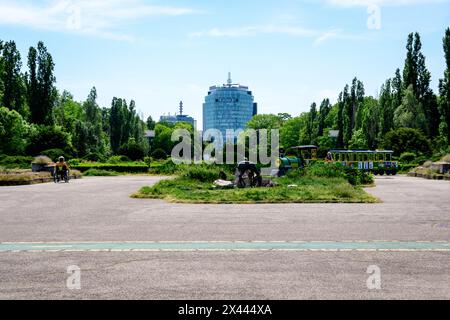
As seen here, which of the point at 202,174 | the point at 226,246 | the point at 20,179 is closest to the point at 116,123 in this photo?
the point at 20,179

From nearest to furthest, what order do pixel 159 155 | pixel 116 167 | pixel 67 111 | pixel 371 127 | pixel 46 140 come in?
1. pixel 116 167
2. pixel 46 140
3. pixel 371 127
4. pixel 159 155
5. pixel 67 111

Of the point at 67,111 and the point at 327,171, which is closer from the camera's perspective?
the point at 327,171

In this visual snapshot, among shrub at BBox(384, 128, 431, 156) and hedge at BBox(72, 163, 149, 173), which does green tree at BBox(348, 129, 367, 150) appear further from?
hedge at BBox(72, 163, 149, 173)

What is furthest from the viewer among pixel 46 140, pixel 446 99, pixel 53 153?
pixel 446 99

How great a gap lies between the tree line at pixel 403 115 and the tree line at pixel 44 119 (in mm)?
31210

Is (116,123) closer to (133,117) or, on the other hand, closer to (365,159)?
(133,117)

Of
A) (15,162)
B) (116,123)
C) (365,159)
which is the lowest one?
(15,162)

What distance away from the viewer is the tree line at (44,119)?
52.8 meters

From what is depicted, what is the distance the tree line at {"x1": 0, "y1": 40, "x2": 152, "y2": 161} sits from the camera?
173 ft

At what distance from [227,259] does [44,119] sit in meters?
58.8

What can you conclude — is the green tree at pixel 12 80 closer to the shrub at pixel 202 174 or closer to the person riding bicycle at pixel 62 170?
the person riding bicycle at pixel 62 170

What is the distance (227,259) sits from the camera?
7738 millimetres

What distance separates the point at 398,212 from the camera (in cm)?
1426

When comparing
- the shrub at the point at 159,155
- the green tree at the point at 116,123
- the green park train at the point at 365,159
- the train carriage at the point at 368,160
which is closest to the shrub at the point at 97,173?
the green park train at the point at 365,159
